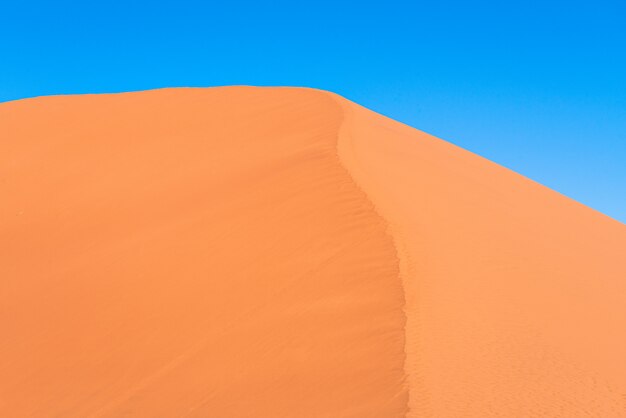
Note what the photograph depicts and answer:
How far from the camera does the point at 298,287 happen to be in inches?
247

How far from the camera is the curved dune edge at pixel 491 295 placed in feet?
Answer: 16.1

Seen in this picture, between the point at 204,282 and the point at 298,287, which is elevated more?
the point at 204,282

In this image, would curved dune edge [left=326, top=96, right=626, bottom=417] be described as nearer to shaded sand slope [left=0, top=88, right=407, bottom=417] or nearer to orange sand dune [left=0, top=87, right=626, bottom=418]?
orange sand dune [left=0, top=87, right=626, bottom=418]

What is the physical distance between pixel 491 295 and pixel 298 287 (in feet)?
5.77

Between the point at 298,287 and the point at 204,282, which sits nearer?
the point at 298,287

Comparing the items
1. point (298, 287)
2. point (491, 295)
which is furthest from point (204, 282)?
point (491, 295)

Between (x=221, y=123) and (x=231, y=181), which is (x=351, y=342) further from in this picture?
(x=221, y=123)

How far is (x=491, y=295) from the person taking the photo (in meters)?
6.25

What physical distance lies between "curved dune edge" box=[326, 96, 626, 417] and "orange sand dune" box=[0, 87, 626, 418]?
0.08 ft

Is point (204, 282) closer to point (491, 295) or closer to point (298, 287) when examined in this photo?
point (298, 287)

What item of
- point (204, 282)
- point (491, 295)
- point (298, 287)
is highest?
point (204, 282)

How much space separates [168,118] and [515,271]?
7.94m

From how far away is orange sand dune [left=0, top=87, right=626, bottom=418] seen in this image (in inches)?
201

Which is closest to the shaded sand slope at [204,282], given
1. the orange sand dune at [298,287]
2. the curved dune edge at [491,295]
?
the orange sand dune at [298,287]
